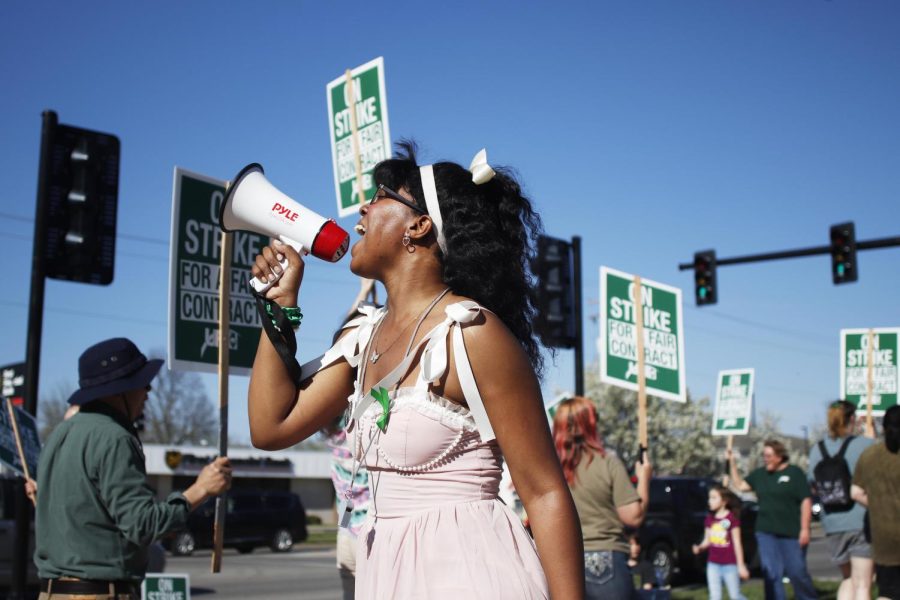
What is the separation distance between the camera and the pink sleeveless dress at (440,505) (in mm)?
→ 2092

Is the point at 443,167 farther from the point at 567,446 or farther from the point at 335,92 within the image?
the point at 335,92

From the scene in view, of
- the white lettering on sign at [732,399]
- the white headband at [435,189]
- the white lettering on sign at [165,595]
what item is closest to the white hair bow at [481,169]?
the white headband at [435,189]

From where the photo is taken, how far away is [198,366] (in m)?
4.97

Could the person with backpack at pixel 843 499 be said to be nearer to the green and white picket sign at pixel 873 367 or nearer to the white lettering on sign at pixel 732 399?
the green and white picket sign at pixel 873 367

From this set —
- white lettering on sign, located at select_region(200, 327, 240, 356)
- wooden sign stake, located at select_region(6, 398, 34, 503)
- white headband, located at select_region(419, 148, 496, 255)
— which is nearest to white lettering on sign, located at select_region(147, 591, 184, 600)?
wooden sign stake, located at select_region(6, 398, 34, 503)

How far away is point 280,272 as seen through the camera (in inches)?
99.3

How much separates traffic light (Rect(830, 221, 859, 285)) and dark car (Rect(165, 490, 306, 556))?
1695 centimetres

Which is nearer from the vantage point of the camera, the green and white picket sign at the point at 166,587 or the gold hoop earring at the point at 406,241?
the gold hoop earring at the point at 406,241

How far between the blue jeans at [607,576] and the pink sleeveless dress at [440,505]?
12.9 ft

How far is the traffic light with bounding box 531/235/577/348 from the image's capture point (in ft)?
39.1

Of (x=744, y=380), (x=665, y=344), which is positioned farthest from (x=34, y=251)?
(x=744, y=380)

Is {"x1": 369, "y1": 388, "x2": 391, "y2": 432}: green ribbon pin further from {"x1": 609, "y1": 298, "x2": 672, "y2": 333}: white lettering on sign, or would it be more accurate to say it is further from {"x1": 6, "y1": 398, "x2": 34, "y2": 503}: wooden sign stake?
{"x1": 609, "y1": 298, "x2": 672, "y2": 333}: white lettering on sign

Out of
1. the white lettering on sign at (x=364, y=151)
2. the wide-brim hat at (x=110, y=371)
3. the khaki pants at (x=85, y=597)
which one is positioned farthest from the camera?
the white lettering on sign at (x=364, y=151)

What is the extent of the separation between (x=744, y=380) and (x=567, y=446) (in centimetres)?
1012
